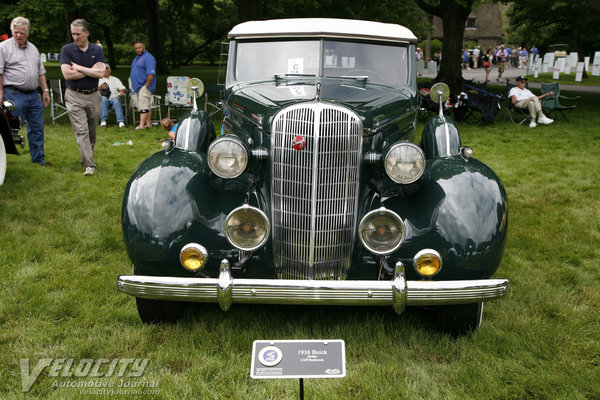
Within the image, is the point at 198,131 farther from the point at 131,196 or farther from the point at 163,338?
the point at 163,338

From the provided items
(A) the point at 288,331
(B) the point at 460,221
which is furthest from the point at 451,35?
(A) the point at 288,331

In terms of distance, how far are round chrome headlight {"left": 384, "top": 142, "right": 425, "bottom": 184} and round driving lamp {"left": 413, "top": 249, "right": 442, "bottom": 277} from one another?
1.59ft

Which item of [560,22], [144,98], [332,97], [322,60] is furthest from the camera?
[560,22]

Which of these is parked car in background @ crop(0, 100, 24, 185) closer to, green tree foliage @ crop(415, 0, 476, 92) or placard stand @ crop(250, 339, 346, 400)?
placard stand @ crop(250, 339, 346, 400)

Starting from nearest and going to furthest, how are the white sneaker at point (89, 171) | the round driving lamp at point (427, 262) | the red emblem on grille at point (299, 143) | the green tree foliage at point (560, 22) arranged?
the round driving lamp at point (427, 262)
the red emblem on grille at point (299, 143)
the white sneaker at point (89, 171)
the green tree foliage at point (560, 22)

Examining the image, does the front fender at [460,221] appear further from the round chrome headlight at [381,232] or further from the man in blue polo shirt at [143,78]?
the man in blue polo shirt at [143,78]

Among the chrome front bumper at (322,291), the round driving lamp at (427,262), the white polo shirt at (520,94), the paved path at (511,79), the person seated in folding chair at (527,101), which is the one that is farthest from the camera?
the paved path at (511,79)

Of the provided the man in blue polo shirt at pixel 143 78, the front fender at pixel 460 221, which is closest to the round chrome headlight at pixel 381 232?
the front fender at pixel 460 221

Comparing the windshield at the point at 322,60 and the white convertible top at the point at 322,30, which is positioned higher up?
the white convertible top at the point at 322,30

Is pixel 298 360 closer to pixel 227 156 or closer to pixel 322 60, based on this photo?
pixel 227 156

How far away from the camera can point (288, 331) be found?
324 centimetres

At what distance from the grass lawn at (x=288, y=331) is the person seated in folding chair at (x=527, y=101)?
7.47 metres

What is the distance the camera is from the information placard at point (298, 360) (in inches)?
81.4

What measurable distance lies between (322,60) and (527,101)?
10.1m
